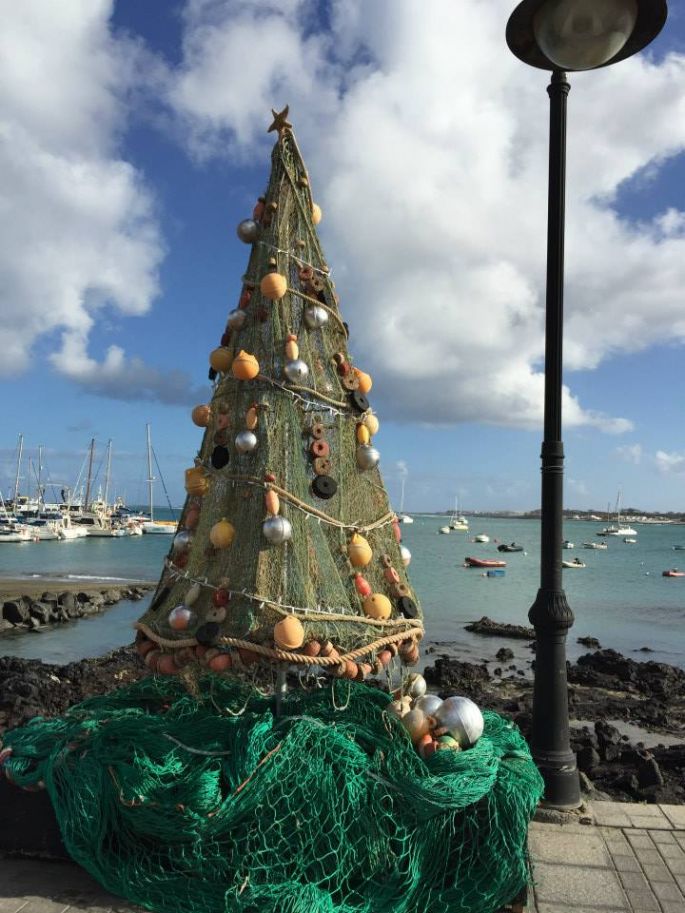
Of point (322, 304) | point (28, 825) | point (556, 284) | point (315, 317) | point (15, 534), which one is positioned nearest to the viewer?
point (28, 825)

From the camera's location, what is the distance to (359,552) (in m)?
4.59

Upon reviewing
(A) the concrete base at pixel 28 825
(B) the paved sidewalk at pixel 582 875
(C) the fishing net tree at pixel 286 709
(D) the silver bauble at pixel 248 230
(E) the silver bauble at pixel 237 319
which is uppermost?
(D) the silver bauble at pixel 248 230

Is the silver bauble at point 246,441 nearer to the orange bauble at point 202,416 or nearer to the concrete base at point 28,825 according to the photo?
the orange bauble at point 202,416

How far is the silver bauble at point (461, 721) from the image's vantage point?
425 cm

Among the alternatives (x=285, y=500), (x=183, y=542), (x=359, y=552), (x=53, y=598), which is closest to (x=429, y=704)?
(x=359, y=552)

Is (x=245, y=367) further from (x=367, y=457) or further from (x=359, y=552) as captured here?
(x=359, y=552)

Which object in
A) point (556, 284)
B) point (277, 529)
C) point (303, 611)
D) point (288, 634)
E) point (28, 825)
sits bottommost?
point (28, 825)

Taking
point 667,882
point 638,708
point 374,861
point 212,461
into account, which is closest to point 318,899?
point 374,861

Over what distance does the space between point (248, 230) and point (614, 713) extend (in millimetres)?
11250

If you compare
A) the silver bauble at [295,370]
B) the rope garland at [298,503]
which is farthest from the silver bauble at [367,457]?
the silver bauble at [295,370]

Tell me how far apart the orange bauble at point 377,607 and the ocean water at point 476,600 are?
15587 millimetres

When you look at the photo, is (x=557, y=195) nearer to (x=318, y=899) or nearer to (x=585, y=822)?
(x=585, y=822)

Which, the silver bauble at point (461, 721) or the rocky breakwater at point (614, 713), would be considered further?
the rocky breakwater at point (614, 713)

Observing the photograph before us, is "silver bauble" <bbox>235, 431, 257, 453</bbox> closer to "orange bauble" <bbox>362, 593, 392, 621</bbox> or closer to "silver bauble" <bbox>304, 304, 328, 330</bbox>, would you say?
"silver bauble" <bbox>304, 304, 328, 330</bbox>
